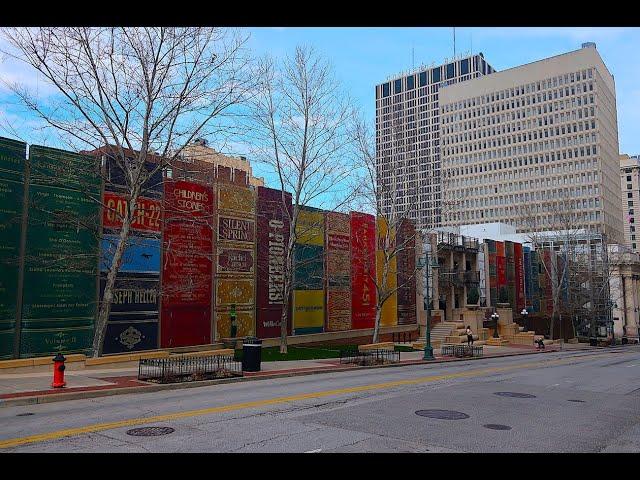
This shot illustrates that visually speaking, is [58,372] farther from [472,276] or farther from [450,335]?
[472,276]

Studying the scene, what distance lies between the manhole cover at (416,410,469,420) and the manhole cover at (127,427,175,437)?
217 inches

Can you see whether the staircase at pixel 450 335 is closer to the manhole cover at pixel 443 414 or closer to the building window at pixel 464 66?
the manhole cover at pixel 443 414

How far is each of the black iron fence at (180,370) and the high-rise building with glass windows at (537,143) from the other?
108 metres

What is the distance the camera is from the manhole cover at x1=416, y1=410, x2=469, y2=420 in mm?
11953

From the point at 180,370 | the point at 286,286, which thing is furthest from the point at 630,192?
the point at 180,370

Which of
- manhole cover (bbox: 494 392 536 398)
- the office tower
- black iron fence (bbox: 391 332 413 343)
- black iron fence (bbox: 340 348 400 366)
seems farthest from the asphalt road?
the office tower

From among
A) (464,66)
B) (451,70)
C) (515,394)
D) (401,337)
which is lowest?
(401,337)

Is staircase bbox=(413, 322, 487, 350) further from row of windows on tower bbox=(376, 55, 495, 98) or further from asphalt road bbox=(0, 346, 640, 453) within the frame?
row of windows on tower bbox=(376, 55, 495, 98)

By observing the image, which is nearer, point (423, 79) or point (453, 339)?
point (453, 339)

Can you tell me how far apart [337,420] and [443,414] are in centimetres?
263

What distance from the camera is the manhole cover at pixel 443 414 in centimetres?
1195

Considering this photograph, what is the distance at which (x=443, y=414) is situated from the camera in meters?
12.3

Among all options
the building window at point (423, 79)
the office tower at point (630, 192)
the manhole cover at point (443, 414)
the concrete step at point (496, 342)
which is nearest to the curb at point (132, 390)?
the manhole cover at point (443, 414)

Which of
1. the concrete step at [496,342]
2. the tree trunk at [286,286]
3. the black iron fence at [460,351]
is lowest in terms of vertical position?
the concrete step at [496,342]
